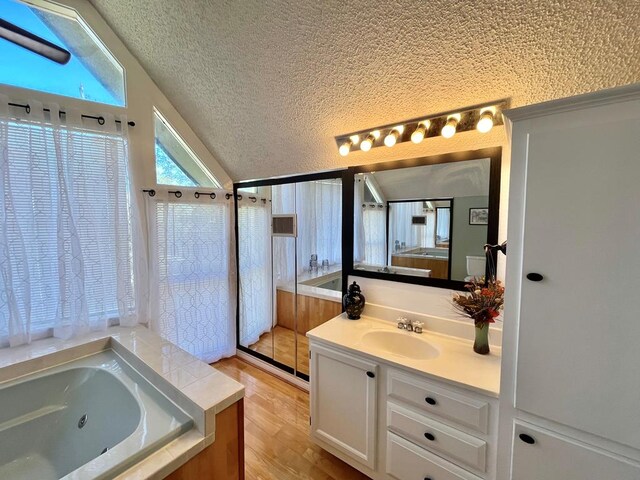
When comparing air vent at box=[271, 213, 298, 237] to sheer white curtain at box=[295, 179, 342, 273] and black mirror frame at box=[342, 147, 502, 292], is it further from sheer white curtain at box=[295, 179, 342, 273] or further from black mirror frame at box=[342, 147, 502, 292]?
black mirror frame at box=[342, 147, 502, 292]

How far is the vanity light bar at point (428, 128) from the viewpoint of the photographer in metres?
1.36

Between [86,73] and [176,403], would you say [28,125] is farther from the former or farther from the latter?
[176,403]

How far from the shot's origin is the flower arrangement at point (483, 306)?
4.62 feet

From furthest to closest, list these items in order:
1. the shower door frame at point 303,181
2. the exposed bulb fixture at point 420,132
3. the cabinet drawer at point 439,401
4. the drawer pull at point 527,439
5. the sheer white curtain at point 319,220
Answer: the sheer white curtain at point 319,220 → the shower door frame at point 303,181 → the exposed bulb fixture at point 420,132 → the cabinet drawer at point 439,401 → the drawer pull at point 527,439

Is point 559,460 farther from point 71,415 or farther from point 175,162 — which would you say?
point 175,162

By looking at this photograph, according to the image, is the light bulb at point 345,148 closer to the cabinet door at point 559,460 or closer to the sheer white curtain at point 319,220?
the sheer white curtain at point 319,220

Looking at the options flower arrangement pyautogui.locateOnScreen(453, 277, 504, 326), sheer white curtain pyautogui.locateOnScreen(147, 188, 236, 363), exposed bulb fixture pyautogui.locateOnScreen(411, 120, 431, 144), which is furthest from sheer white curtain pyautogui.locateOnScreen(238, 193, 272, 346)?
flower arrangement pyautogui.locateOnScreen(453, 277, 504, 326)

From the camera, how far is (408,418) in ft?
4.52

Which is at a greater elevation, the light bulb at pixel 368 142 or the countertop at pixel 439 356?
the light bulb at pixel 368 142

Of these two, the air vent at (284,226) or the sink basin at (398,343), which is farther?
the air vent at (284,226)

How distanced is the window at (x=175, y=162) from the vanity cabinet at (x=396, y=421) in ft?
6.61

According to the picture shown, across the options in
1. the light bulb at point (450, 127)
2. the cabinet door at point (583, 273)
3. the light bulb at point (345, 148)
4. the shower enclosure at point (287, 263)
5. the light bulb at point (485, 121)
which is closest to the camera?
the cabinet door at point (583, 273)

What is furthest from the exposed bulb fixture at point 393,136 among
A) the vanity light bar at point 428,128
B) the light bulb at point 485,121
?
the light bulb at point 485,121

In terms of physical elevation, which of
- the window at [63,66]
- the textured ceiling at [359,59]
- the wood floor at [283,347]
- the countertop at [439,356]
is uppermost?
the window at [63,66]
